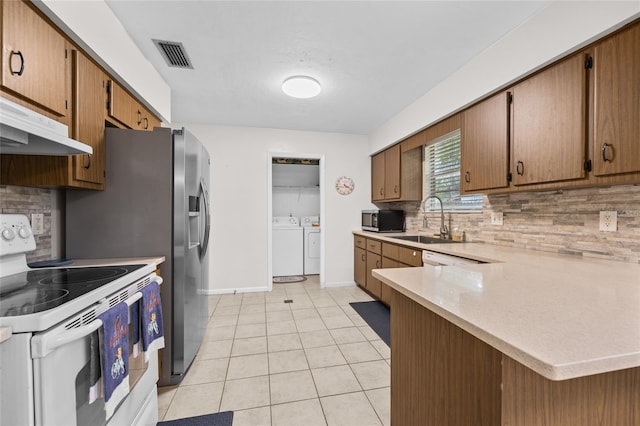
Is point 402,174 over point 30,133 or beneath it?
over

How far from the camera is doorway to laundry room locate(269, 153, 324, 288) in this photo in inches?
200

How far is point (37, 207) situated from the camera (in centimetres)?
162

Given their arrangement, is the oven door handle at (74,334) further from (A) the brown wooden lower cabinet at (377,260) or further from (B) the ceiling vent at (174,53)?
(A) the brown wooden lower cabinet at (377,260)

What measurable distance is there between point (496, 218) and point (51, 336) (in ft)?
9.69

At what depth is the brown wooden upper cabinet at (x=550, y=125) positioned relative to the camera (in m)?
1.60

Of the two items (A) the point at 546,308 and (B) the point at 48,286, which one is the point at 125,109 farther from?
(A) the point at 546,308

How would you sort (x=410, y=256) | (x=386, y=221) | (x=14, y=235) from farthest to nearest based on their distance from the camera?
(x=386, y=221) → (x=410, y=256) → (x=14, y=235)

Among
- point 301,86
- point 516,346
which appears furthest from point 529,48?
point 516,346

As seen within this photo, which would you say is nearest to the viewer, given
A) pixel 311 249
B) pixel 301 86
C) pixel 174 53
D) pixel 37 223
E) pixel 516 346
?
pixel 516 346

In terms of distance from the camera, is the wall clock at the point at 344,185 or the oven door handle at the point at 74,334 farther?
the wall clock at the point at 344,185

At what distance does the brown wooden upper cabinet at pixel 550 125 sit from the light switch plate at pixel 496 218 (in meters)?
0.54

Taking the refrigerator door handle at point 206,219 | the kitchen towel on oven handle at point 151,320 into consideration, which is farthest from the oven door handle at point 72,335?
the refrigerator door handle at point 206,219

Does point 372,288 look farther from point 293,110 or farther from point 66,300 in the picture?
point 66,300

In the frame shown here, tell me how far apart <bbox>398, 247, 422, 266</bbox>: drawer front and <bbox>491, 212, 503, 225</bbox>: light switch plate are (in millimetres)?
708
